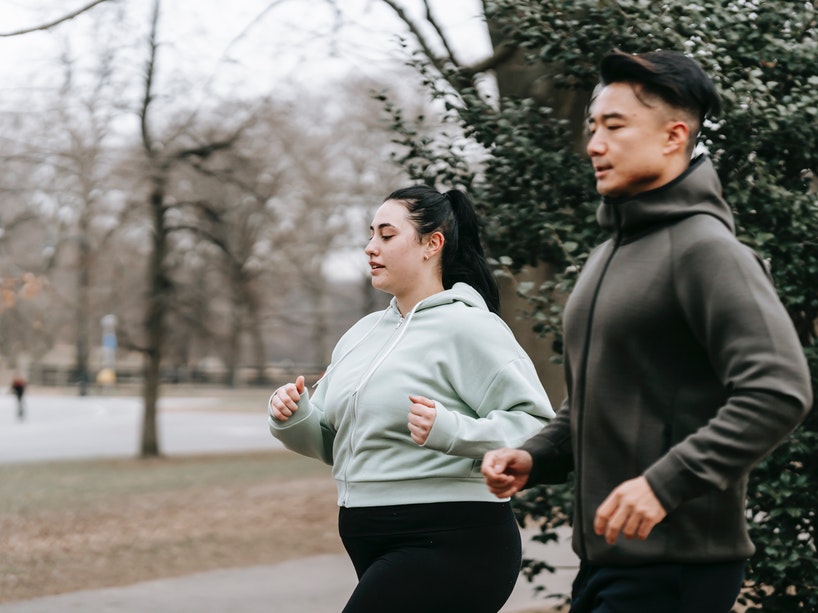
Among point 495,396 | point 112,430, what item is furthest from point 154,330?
point 495,396

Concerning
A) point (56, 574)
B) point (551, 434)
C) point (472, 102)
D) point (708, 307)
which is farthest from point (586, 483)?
point (56, 574)

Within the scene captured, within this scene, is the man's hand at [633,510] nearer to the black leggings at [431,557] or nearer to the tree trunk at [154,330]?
the black leggings at [431,557]

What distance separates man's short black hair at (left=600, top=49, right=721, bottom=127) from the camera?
2207mm

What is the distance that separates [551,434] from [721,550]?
1.49 feet

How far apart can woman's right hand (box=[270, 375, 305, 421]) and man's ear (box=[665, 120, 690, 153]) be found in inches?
60.9

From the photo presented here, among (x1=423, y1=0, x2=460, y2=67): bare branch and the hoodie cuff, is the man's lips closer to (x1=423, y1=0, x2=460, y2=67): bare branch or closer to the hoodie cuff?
the hoodie cuff

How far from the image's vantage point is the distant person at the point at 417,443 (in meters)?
3.16

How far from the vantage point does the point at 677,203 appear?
2.19 metres

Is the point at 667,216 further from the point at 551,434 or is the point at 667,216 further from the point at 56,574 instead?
the point at 56,574

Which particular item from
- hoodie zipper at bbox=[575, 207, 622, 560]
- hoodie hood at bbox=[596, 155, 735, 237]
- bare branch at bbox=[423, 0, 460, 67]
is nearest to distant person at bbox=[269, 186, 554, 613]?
hoodie zipper at bbox=[575, 207, 622, 560]

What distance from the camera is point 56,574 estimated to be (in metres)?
9.17

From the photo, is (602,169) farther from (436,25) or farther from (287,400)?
(436,25)

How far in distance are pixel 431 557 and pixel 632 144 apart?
1455 mm

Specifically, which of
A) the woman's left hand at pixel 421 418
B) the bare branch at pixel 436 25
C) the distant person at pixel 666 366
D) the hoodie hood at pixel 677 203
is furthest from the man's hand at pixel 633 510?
the bare branch at pixel 436 25
